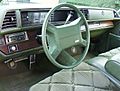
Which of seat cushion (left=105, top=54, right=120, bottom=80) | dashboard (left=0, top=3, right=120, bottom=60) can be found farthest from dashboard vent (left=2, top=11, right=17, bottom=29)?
seat cushion (left=105, top=54, right=120, bottom=80)

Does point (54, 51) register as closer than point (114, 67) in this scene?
No

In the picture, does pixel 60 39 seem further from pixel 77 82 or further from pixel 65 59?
pixel 77 82

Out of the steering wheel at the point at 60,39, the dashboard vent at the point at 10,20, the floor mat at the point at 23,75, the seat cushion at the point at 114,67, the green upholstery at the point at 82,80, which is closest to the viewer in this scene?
the seat cushion at the point at 114,67

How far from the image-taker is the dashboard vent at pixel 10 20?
165cm

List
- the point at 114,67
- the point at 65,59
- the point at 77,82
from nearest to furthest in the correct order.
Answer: the point at 114,67 < the point at 77,82 < the point at 65,59

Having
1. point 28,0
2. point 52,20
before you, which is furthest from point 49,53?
point 28,0

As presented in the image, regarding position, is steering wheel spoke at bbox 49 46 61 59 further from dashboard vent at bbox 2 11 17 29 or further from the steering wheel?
dashboard vent at bbox 2 11 17 29

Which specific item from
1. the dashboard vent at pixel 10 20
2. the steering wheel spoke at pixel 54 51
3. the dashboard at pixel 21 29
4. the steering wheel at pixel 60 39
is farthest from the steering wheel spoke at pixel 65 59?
the dashboard vent at pixel 10 20

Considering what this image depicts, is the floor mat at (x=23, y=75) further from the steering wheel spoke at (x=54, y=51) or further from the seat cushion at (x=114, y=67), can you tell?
the seat cushion at (x=114, y=67)

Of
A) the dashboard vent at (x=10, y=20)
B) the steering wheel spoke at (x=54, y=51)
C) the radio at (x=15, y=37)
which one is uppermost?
the dashboard vent at (x=10, y=20)

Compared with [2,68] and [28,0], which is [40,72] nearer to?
[2,68]

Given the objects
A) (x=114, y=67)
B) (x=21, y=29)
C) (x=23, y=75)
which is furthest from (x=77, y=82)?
(x=23, y=75)

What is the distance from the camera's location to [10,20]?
5.51 ft

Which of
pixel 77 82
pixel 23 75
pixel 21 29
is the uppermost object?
pixel 21 29
